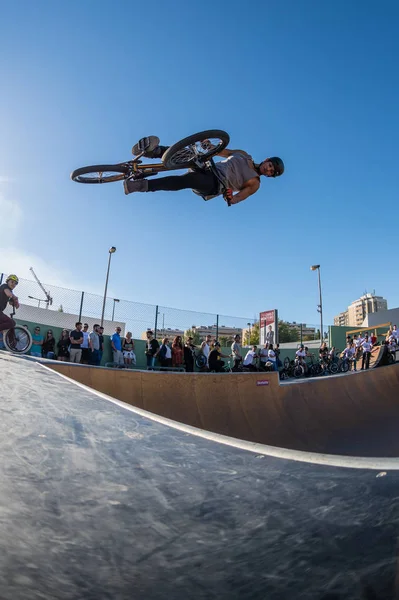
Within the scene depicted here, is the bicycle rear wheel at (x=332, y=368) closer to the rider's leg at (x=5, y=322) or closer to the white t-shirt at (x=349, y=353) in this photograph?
the white t-shirt at (x=349, y=353)

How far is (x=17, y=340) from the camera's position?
7602mm

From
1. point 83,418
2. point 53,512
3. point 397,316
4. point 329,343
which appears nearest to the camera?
point 53,512

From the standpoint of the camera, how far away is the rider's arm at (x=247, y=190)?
501 centimetres

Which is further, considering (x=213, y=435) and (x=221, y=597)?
(x=213, y=435)

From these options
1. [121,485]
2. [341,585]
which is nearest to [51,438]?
[121,485]

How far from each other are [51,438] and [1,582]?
80 cm

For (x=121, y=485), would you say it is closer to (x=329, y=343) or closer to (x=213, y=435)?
(x=213, y=435)

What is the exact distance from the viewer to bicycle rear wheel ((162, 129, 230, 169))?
4438 millimetres

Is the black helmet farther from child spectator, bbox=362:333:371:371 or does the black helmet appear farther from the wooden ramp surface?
child spectator, bbox=362:333:371:371

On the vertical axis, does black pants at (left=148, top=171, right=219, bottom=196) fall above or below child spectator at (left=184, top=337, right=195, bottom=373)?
above

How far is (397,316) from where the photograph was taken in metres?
33.1

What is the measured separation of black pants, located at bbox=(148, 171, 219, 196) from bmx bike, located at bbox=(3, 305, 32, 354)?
15.5ft

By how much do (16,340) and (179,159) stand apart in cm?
537

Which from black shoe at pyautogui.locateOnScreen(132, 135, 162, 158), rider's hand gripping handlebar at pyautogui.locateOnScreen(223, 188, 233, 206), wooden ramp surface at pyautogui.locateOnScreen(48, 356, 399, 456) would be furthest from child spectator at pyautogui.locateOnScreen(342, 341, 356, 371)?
black shoe at pyautogui.locateOnScreen(132, 135, 162, 158)
